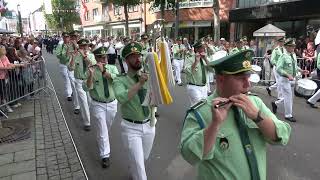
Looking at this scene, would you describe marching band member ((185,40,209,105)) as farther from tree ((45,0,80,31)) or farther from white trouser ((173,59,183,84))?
tree ((45,0,80,31))

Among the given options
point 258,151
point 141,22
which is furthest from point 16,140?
point 141,22

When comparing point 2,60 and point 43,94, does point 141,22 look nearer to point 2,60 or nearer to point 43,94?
point 43,94

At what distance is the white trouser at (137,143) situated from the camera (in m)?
5.11

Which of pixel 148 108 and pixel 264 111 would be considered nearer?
pixel 264 111

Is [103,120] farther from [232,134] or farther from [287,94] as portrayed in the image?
[287,94]

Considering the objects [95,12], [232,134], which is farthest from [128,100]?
[95,12]

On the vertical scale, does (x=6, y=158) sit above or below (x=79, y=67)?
below

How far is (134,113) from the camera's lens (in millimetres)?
5258

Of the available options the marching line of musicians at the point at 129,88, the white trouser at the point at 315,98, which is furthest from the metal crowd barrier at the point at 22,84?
the white trouser at the point at 315,98

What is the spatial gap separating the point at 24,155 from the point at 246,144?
5.56m

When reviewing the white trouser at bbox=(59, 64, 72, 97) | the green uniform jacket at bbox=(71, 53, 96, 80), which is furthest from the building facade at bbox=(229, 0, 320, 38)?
the green uniform jacket at bbox=(71, 53, 96, 80)

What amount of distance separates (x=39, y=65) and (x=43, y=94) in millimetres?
1079

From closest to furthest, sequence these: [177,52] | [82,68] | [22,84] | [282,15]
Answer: [82,68]
[22,84]
[177,52]
[282,15]

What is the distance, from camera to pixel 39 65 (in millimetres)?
13766
